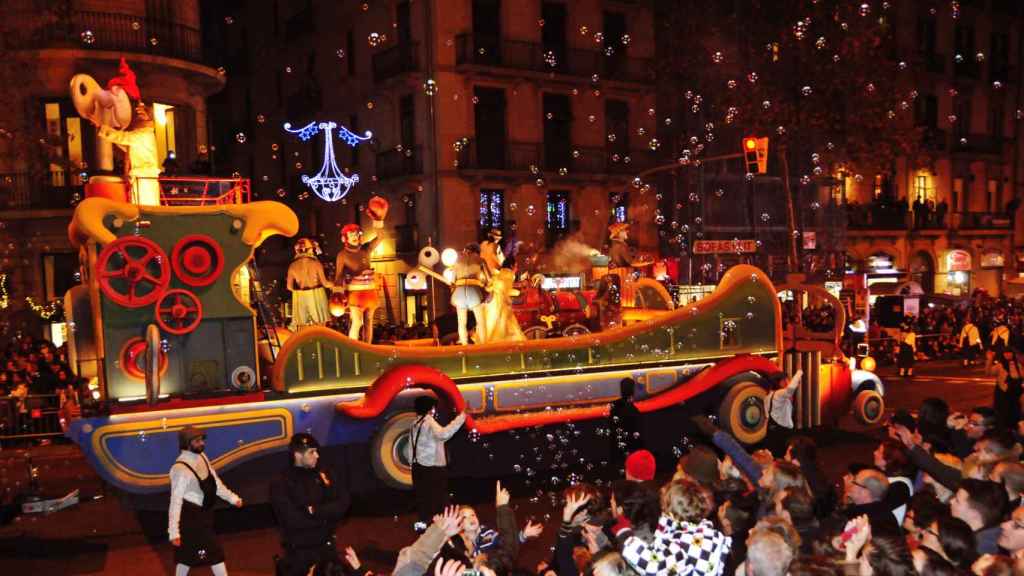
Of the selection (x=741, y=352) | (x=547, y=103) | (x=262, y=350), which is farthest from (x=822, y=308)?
(x=262, y=350)

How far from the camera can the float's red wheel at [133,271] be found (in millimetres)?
8555

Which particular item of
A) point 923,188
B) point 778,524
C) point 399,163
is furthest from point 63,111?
point 923,188

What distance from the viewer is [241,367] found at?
9.19 metres

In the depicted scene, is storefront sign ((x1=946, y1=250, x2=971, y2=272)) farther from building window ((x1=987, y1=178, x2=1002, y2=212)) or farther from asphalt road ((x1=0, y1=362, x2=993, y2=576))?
asphalt road ((x1=0, y1=362, x2=993, y2=576))

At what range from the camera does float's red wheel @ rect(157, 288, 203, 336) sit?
8805mm

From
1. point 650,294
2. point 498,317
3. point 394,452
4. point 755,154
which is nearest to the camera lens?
point 394,452

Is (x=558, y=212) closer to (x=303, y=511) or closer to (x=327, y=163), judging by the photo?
(x=327, y=163)

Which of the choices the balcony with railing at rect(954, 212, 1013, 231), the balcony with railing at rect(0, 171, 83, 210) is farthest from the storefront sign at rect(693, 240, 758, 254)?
the balcony with railing at rect(0, 171, 83, 210)

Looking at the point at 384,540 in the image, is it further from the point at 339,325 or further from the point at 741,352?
the point at 741,352

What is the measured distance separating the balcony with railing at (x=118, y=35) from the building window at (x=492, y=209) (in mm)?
9340

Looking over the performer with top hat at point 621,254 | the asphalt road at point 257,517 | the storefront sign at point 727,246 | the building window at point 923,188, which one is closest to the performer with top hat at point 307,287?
the asphalt road at point 257,517

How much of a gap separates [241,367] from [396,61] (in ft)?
60.3

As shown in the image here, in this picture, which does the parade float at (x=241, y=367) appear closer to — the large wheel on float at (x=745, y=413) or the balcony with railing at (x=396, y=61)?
the large wheel on float at (x=745, y=413)

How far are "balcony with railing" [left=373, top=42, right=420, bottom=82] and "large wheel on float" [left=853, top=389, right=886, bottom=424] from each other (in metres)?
17.2
